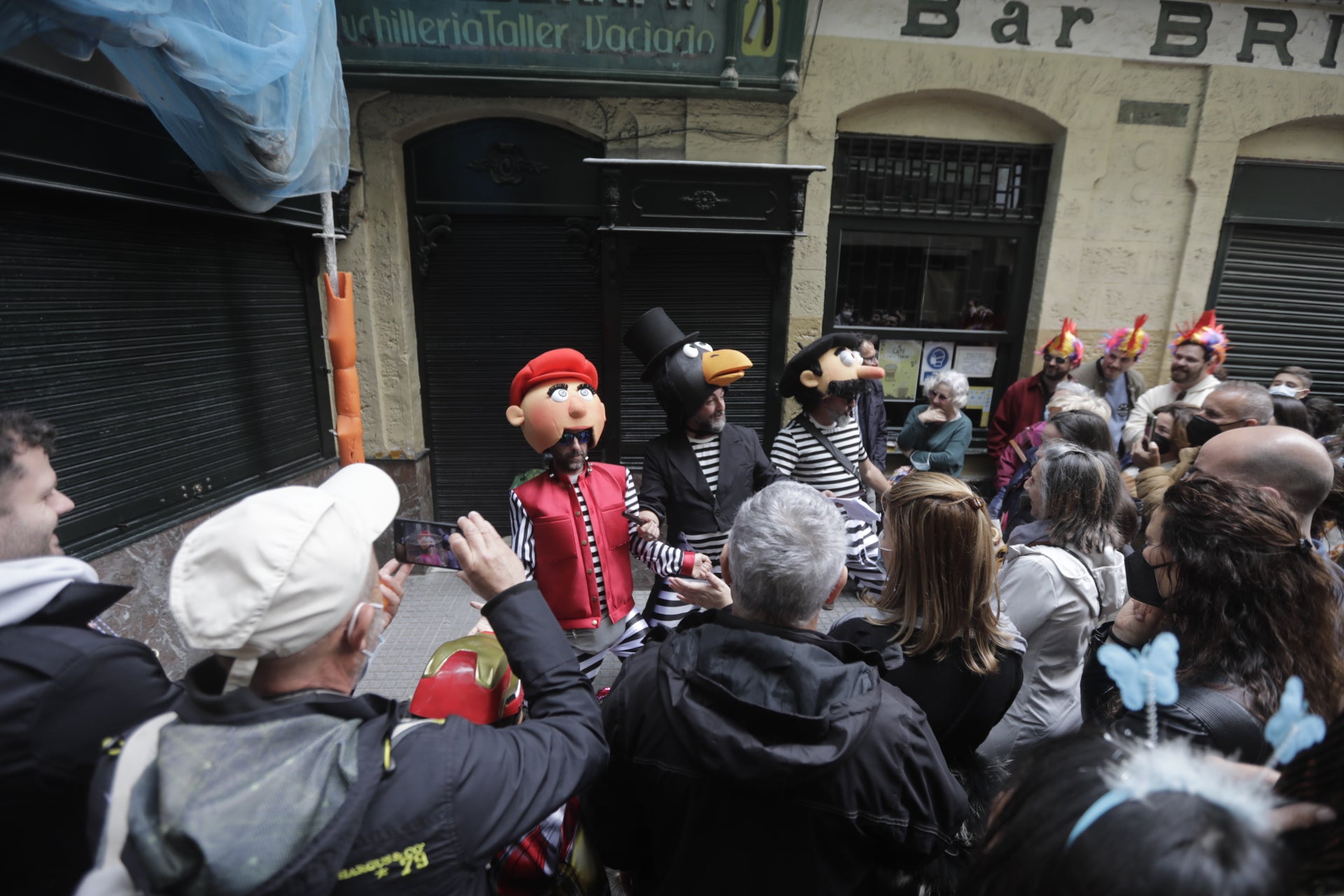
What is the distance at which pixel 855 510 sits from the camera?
3.24 metres

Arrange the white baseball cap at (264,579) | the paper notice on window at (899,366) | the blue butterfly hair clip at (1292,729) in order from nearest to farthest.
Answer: the blue butterfly hair clip at (1292,729) → the white baseball cap at (264,579) → the paper notice on window at (899,366)

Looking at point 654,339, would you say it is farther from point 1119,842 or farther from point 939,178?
point 939,178

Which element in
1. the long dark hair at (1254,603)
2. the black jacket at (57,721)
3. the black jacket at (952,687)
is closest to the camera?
the black jacket at (57,721)

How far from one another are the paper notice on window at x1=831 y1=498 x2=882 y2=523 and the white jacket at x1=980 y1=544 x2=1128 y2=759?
1159mm

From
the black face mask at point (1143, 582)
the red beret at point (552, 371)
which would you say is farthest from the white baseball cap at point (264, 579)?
the black face mask at point (1143, 582)

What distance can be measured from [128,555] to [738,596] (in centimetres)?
322

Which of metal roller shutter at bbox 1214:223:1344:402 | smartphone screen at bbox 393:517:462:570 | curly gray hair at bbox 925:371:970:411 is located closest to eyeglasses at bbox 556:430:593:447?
smartphone screen at bbox 393:517:462:570

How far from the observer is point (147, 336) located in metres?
3.16

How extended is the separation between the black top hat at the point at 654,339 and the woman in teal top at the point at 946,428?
6.50ft

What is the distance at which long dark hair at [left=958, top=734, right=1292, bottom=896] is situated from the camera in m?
A: 0.63

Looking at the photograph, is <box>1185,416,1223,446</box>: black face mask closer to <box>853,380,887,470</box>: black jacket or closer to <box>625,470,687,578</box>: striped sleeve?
<box>853,380,887,470</box>: black jacket

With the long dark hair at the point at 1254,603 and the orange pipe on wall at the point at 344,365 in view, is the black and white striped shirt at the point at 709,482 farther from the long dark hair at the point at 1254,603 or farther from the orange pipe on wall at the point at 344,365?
the orange pipe on wall at the point at 344,365

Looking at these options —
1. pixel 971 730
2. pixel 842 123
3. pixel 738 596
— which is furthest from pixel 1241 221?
pixel 738 596

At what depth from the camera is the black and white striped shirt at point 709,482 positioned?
3.11 meters
